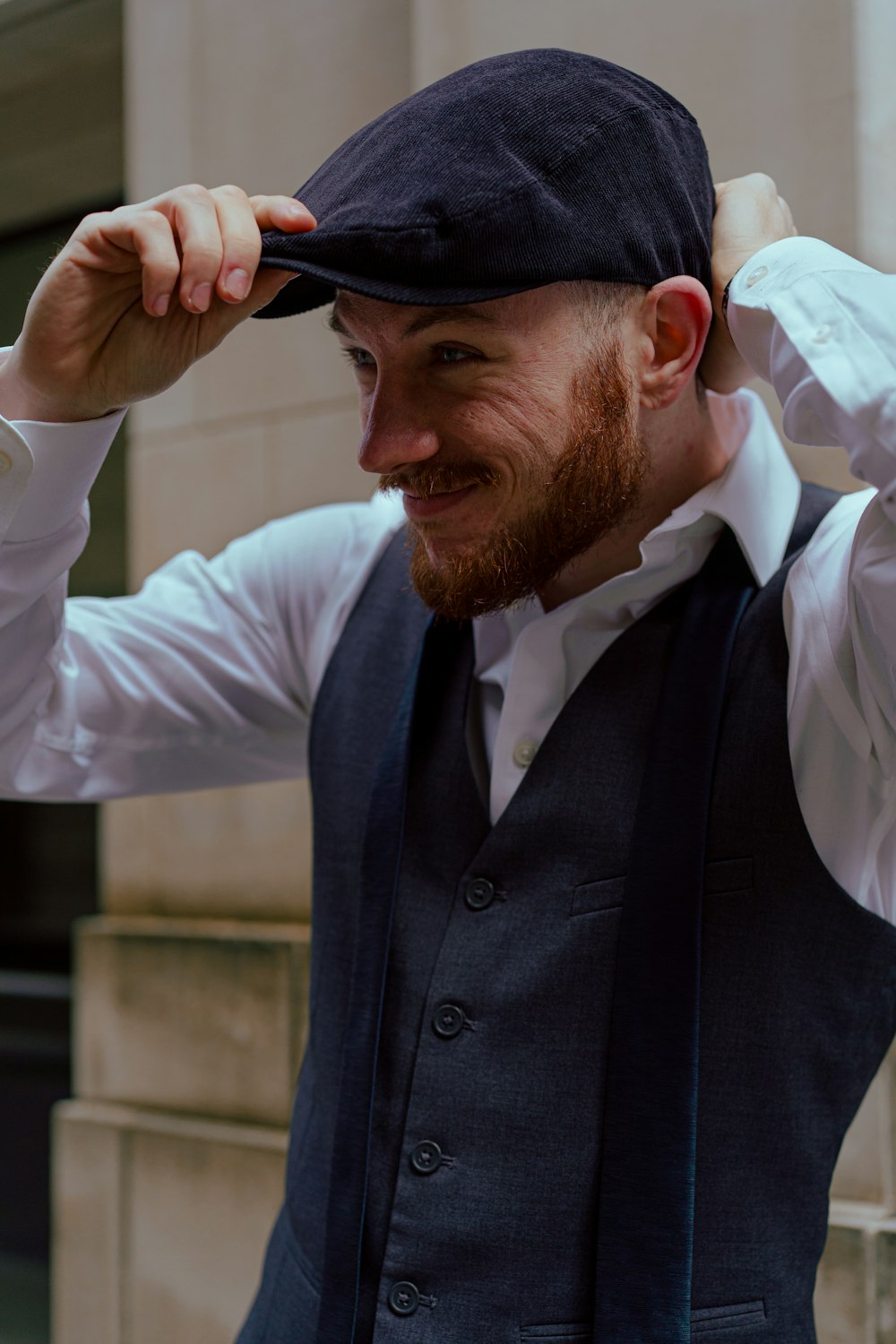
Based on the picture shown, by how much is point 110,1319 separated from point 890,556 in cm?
269

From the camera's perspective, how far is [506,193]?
1.19 meters

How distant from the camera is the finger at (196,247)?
119cm

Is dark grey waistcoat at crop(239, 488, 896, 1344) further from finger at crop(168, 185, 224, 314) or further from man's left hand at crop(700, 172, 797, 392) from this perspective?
finger at crop(168, 185, 224, 314)


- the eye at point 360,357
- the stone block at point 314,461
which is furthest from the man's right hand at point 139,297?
the stone block at point 314,461

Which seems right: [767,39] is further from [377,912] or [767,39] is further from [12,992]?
[12,992]

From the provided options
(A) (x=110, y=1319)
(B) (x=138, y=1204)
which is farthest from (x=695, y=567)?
(A) (x=110, y=1319)

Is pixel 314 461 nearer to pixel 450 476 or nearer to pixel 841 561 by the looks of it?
pixel 450 476

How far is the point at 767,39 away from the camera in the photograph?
6.57ft

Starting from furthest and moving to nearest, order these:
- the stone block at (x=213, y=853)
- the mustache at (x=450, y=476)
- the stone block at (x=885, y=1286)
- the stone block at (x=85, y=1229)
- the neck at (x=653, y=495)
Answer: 1. the stone block at (x=85, y=1229)
2. the stone block at (x=213, y=853)
3. the stone block at (x=885, y=1286)
4. the neck at (x=653, y=495)
5. the mustache at (x=450, y=476)

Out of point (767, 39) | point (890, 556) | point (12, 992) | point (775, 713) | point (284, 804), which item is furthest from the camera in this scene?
point (12, 992)

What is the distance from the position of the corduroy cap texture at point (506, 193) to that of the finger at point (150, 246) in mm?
97

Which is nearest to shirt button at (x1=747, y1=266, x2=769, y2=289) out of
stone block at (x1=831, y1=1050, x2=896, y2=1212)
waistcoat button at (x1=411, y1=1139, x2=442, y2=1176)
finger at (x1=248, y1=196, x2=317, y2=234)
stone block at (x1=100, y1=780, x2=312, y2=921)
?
finger at (x1=248, y1=196, x2=317, y2=234)

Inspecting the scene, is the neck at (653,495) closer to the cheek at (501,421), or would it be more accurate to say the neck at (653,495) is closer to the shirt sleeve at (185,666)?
the cheek at (501,421)

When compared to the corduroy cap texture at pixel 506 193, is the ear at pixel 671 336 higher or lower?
lower
